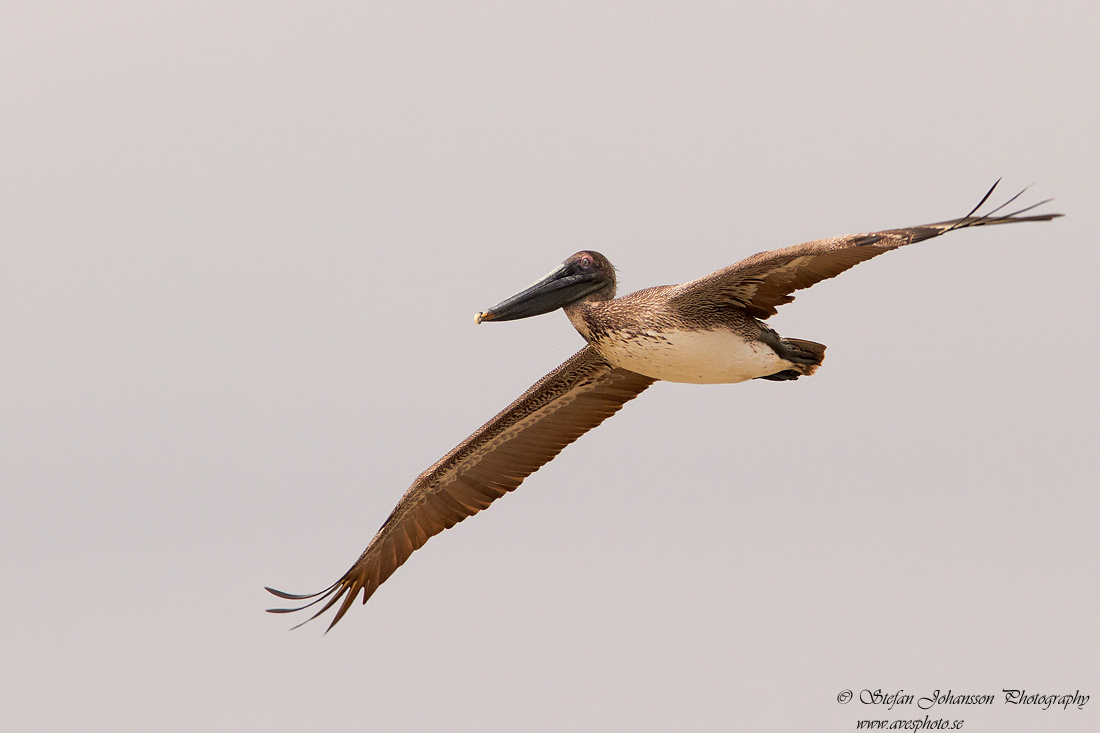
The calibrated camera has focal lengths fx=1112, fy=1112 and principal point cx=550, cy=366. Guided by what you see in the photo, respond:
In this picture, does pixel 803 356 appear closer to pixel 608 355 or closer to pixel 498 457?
pixel 608 355

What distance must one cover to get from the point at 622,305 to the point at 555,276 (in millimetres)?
715

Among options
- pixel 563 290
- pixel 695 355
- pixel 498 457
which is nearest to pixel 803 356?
pixel 695 355

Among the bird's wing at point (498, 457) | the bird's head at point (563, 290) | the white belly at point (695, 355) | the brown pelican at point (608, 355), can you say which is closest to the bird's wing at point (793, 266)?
the brown pelican at point (608, 355)

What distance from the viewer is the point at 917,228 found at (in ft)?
24.8

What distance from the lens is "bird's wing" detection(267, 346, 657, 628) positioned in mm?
10430

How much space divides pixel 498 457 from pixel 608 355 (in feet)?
6.75

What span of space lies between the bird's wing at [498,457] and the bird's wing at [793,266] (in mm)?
1835

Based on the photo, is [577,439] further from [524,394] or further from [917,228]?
[917,228]

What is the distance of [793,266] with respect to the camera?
830cm

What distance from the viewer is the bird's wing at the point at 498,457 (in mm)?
10430

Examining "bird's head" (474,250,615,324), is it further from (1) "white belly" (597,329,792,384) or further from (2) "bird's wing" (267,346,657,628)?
(2) "bird's wing" (267,346,657,628)

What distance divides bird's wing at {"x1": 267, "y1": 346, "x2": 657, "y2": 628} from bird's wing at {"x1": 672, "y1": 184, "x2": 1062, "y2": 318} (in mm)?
1835

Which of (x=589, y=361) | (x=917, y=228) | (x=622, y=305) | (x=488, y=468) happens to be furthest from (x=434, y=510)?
(x=917, y=228)

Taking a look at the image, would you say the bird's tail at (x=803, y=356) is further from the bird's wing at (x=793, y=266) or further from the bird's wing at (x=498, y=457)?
the bird's wing at (x=498, y=457)
